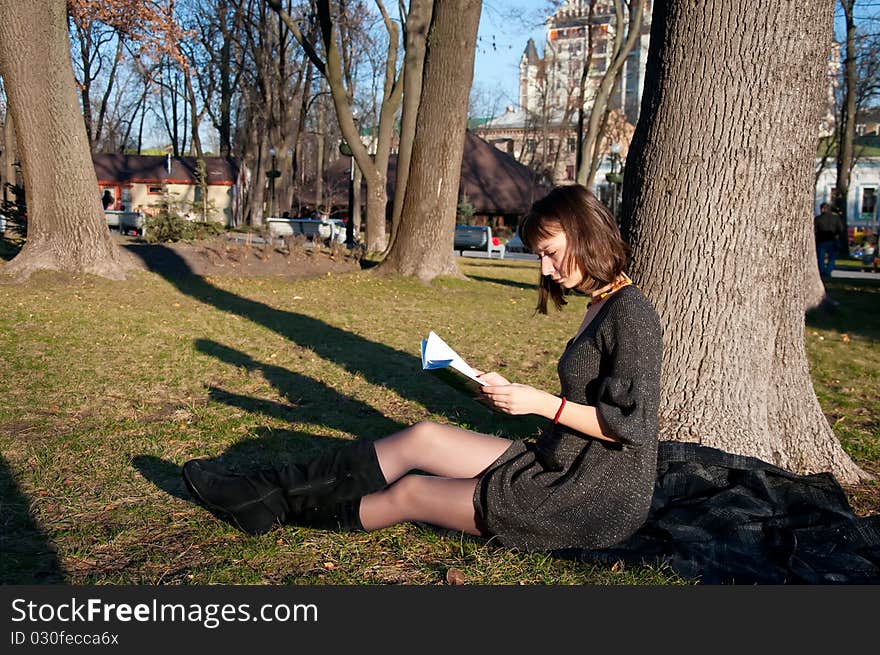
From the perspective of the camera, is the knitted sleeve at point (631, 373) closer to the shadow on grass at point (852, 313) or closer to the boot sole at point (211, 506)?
the boot sole at point (211, 506)

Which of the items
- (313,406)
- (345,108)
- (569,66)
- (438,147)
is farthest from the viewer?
(569,66)

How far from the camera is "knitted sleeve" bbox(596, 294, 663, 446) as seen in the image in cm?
303

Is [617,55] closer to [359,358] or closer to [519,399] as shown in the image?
[359,358]

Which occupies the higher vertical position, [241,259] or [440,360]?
[440,360]

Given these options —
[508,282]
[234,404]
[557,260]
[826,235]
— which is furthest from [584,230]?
[826,235]

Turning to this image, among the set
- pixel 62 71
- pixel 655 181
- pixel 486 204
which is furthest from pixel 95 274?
pixel 486 204

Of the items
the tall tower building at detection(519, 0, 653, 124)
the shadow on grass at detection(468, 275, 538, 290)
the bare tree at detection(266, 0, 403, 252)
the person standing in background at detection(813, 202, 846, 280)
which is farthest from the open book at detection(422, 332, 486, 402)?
the tall tower building at detection(519, 0, 653, 124)

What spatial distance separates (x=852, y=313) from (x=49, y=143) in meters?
12.0

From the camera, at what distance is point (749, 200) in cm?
444

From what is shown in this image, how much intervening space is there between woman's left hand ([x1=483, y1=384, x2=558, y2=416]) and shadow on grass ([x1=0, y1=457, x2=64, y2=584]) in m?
1.73

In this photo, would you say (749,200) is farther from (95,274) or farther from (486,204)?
(486,204)

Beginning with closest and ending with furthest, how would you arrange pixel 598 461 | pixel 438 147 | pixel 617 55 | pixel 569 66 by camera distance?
1. pixel 598 461
2. pixel 438 147
3. pixel 617 55
4. pixel 569 66

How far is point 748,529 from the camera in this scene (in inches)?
139

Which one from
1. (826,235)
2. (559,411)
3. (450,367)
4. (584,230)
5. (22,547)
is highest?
(826,235)
